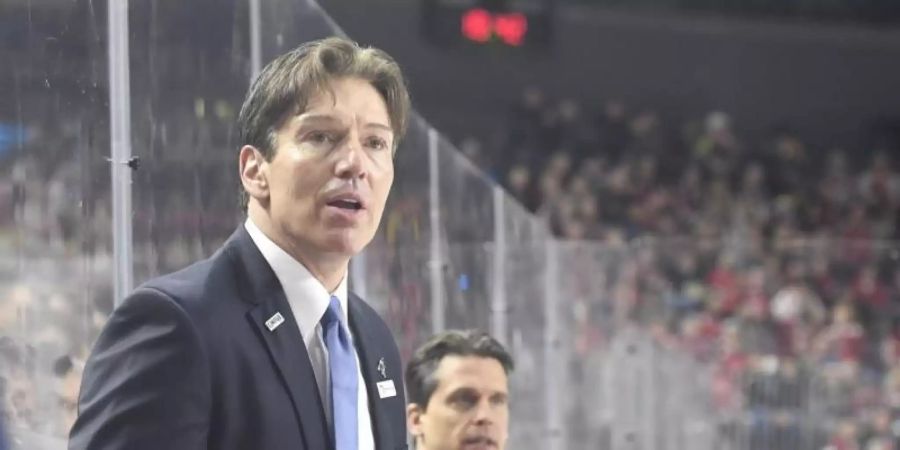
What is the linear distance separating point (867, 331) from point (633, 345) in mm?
1191

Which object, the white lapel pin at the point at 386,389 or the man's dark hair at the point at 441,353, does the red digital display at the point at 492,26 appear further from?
the white lapel pin at the point at 386,389

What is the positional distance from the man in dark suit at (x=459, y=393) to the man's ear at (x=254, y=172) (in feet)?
5.29

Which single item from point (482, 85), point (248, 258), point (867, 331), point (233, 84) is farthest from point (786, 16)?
point (248, 258)

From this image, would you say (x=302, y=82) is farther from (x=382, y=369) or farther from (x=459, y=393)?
(x=459, y=393)

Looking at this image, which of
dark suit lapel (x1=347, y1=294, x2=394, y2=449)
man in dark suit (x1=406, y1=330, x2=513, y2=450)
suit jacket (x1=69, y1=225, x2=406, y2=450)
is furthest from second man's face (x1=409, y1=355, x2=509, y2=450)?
A: suit jacket (x1=69, y1=225, x2=406, y2=450)

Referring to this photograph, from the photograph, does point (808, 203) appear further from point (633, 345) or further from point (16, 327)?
point (16, 327)

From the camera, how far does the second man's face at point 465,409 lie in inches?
143

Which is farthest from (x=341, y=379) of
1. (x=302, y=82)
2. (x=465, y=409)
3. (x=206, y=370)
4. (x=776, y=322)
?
(x=776, y=322)

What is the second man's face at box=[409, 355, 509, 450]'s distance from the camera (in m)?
3.63

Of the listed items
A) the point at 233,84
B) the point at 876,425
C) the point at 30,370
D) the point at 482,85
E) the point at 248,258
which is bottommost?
the point at 876,425

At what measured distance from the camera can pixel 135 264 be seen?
106 inches

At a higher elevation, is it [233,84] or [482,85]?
[482,85]

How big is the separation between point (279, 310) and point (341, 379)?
0.41 ft

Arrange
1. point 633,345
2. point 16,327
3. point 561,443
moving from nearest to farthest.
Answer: point 16,327, point 561,443, point 633,345
